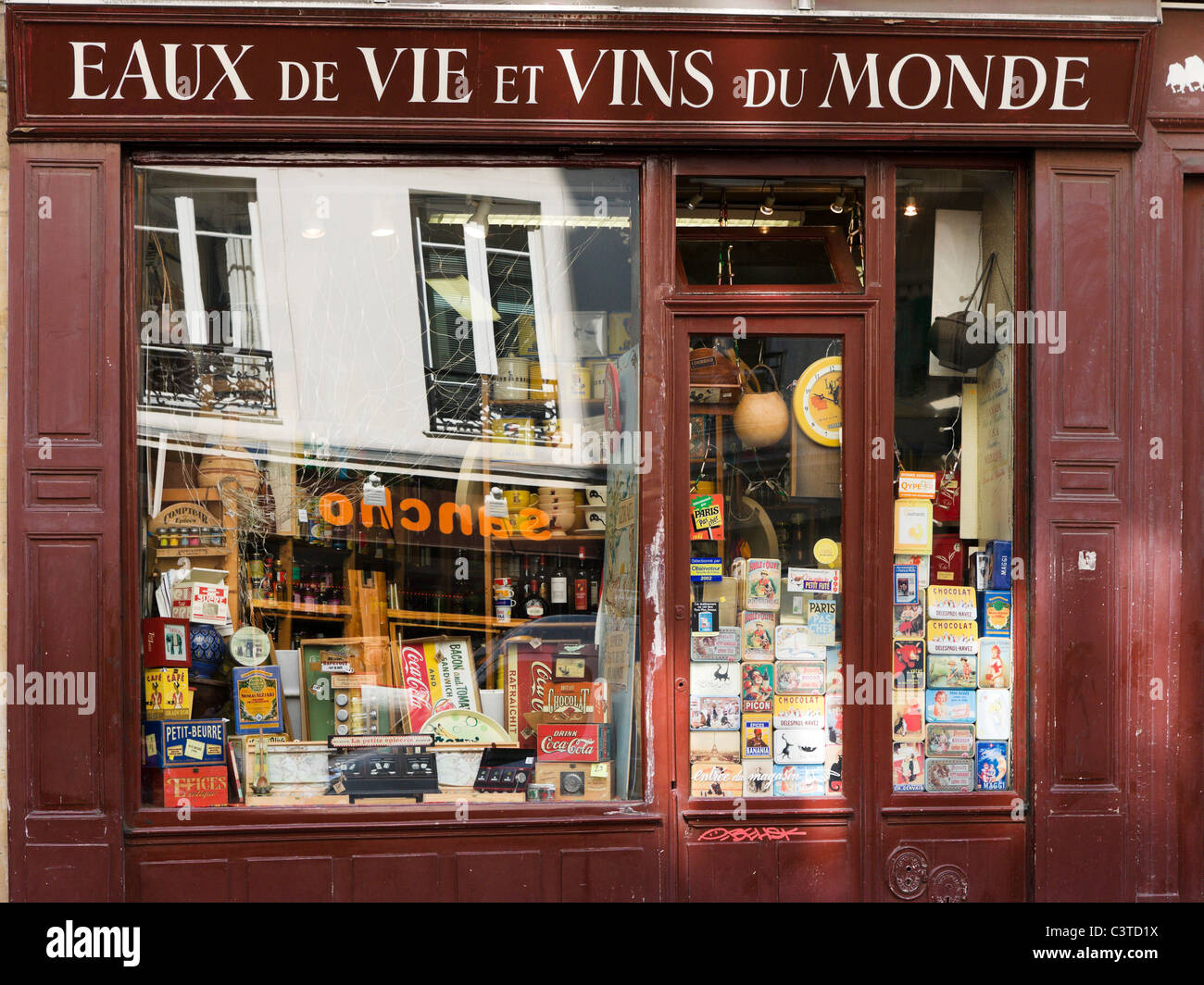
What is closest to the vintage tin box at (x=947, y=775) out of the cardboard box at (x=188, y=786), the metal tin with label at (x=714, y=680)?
the metal tin with label at (x=714, y=680)

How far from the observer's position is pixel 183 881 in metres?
5.15

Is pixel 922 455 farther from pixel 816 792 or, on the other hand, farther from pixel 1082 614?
pixel 816 792

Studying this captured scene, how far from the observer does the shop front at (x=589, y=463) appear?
5129 millimetres

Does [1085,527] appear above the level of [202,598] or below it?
above

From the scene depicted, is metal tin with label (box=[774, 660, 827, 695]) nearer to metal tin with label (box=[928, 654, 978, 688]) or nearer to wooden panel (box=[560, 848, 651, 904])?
metal tin with label (box=[928, 654, 978, 688])

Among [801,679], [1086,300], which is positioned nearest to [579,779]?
[801,679]

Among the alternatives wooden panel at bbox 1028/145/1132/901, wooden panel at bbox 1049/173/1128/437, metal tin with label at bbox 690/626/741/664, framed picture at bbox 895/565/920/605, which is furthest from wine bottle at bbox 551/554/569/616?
wooden panel at bbox 1049/173/1128/437

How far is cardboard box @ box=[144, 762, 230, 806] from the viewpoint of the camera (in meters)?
5.27

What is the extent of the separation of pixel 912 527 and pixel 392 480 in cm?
267

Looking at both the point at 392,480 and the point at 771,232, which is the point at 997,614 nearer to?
the point at 771,232

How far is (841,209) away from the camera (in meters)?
5.55

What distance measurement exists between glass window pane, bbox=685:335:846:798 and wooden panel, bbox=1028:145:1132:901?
3.33 feet

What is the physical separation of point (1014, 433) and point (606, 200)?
2373mm

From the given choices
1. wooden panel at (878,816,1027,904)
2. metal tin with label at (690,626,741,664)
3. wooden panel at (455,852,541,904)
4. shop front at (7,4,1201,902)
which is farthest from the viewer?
metal tin with label at (690,626,741,664)
